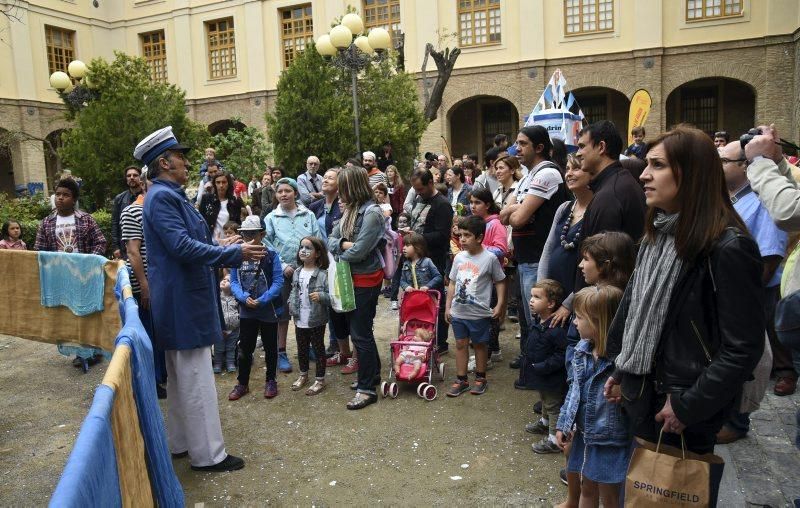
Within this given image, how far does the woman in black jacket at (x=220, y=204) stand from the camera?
754cm

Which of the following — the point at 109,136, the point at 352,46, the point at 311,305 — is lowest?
the point at 311,305

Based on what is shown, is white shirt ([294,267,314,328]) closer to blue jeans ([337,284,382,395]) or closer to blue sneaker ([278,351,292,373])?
blue jeans ([337,284,382,395])

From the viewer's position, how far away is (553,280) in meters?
4.25

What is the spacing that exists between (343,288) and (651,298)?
10.2 ft

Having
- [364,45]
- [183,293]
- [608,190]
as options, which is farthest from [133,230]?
[364,45]

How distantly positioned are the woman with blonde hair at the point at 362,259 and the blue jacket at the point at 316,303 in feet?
1.17

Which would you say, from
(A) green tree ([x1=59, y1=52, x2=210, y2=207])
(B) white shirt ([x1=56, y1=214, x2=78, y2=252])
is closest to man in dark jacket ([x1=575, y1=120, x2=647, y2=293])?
(B) white shirt ([x1=56, y1=214, x2=78, y2=252])

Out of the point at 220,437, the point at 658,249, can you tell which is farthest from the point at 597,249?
the point at 220,437

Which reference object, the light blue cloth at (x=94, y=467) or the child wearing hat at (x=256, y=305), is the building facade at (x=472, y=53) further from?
the light blue cloth at (x=94, y=467)

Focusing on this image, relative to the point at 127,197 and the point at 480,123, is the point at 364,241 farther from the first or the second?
the point at 480,123

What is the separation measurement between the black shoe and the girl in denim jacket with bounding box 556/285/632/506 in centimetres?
221

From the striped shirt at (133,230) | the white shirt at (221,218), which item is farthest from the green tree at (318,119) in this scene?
the striped shirt at (133,230)

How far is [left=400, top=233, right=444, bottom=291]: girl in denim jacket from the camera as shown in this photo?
5904 millimetres

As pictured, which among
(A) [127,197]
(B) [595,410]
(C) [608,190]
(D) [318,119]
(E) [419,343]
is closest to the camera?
(B) [595,410]
